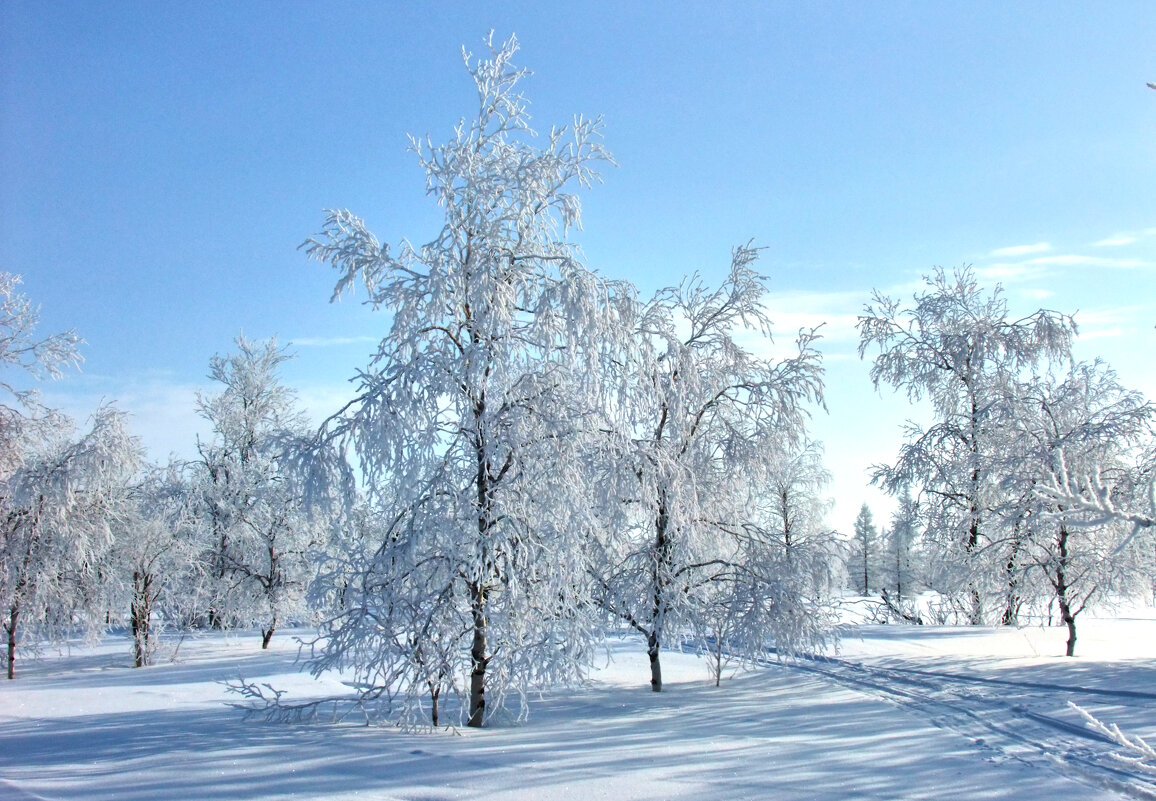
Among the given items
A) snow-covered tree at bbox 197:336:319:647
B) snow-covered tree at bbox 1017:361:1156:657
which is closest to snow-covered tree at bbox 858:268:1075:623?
snow-covered tree at bbox 1017:361:1156:657

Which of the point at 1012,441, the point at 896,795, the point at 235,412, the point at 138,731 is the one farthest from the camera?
the point at 235,412

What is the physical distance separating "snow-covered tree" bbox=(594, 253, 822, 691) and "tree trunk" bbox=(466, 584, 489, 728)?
228 centimetres

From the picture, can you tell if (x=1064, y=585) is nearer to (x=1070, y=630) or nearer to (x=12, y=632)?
(x=1070, y=630)

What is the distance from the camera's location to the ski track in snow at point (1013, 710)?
19.4ft

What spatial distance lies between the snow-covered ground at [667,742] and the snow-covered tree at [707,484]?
1.21 m

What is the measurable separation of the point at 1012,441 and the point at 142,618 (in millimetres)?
20463

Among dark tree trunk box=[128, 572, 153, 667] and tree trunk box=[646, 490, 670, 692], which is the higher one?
tree trunk box=[646, 490, 670, 692]

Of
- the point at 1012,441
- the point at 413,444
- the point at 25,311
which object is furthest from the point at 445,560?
the point at 25,311

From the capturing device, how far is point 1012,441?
13.9 meters

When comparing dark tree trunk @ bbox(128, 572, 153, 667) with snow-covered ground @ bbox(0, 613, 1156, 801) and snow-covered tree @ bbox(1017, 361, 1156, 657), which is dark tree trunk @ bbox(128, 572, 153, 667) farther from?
snow-covered tree @ bbox(1017, 361, 1156, 657)

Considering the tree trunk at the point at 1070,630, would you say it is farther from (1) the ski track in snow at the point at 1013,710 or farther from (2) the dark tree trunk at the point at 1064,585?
(1) the ski track in snow at the point at 1013,710

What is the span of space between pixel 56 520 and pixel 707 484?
14525mm

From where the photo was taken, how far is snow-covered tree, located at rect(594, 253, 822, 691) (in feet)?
31.9

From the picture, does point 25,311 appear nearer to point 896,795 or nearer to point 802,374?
point 802,374
